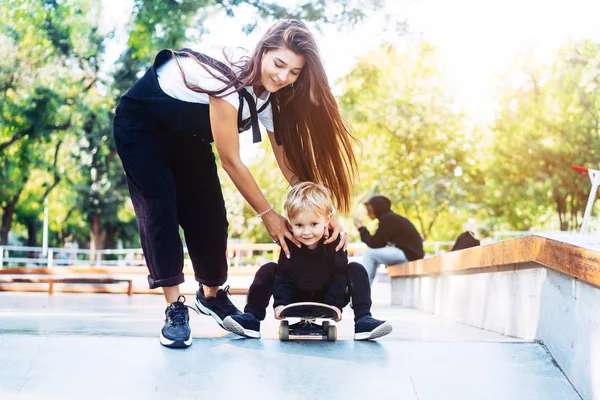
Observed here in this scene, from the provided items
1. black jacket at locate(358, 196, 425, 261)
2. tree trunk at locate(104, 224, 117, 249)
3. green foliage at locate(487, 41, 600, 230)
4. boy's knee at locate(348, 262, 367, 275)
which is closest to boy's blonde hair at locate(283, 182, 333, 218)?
boy's knee at locate(348, 262, 367, 275)

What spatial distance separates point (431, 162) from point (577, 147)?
5.68 meters

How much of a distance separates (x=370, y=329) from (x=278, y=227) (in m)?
0.67

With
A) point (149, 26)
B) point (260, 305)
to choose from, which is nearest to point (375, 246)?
point (149, 26)

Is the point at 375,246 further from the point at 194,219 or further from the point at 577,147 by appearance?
the point at 577,147

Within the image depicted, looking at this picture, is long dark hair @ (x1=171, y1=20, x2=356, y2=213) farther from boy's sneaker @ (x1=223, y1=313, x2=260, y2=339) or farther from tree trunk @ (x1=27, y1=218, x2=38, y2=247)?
tree trunk @ (x1=27, y1=218, x2=38, y2=247)

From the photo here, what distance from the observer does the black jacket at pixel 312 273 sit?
4.01 metres

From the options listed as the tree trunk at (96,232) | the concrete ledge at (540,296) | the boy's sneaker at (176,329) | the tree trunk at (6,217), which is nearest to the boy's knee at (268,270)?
the boy's sneaker at (176,329)

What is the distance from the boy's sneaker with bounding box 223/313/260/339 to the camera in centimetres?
373

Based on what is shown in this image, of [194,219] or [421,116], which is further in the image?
[421,116]

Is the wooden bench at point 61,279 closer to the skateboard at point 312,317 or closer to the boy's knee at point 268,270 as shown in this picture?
the boy's knee at point 268,270

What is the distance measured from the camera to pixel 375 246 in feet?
37.0

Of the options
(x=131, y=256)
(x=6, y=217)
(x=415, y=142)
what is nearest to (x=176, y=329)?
(x=415, y=142)

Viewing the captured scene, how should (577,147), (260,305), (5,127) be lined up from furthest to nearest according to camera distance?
1. (577,147)
2. (5,127)
3. (260,305)

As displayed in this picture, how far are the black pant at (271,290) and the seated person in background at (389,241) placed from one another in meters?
7.08
